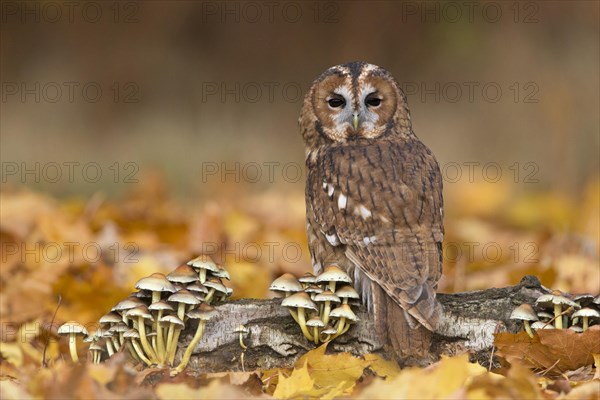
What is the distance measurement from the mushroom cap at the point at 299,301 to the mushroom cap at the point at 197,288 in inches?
14.7

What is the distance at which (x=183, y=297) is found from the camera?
12.4ft

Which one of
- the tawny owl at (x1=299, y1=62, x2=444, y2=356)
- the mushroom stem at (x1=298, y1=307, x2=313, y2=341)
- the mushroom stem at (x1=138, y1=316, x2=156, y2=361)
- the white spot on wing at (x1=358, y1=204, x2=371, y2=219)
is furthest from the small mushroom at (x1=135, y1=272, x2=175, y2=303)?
the white spot on wing at (x1=358, y1=204, x2=371, y2=219)

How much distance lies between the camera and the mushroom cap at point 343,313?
388 centimetres

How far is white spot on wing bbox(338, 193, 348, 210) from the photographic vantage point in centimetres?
458

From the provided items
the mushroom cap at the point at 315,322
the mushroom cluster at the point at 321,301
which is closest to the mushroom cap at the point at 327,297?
the mushroom cluster at the point at 321,301

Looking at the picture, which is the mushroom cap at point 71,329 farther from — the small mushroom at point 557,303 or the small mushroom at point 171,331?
the small mushroom at point 557,303

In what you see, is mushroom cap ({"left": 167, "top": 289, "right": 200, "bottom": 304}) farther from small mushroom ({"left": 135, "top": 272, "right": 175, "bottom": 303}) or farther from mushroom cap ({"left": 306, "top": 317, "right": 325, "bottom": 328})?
mushroom cap ({"left": 306, "top": 317, "right": 325, "bottom": 328})

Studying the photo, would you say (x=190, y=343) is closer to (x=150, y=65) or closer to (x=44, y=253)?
(x=44, y=253)

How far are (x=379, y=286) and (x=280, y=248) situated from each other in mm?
3183

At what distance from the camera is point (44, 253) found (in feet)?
21.2

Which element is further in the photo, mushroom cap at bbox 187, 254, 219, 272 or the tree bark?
the tree bark

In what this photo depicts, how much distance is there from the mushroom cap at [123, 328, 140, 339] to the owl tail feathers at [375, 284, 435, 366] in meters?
1.08

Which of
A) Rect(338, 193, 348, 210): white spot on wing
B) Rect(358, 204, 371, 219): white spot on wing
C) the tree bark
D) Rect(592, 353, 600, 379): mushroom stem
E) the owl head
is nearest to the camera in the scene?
Rect(592, 353, 600, 379): mushroom stem

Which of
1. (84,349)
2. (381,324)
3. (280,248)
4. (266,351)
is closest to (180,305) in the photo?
(266,351)
